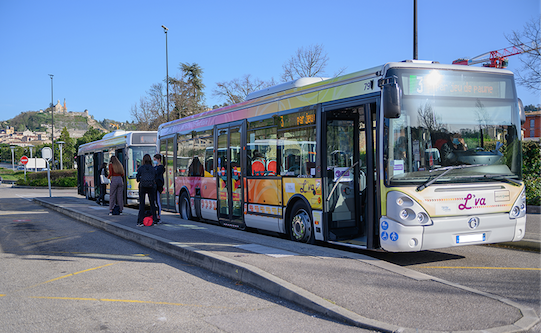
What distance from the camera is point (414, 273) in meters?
6.39

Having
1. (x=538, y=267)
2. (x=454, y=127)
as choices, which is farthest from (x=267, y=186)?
(x=538, y=267)

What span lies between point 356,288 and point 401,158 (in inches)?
90.0

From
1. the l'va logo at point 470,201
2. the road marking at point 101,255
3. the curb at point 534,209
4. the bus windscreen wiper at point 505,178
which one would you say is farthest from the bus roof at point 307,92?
the curb at point 534,209

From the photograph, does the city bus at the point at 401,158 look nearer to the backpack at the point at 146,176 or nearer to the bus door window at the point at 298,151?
the bus door window at the point at 298,151

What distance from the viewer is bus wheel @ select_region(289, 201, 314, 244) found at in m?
9.11

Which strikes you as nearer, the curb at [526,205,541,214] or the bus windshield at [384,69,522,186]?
the bus windshield at [384,69,522,186]

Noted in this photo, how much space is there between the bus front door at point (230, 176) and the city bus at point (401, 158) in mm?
1658

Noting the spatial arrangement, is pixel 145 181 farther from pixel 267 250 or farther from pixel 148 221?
pixel 267 250

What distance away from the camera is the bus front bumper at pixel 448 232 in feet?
22.5

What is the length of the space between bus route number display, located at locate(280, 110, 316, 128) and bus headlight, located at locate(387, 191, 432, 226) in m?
2.69

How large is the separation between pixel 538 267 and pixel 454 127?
2505mm

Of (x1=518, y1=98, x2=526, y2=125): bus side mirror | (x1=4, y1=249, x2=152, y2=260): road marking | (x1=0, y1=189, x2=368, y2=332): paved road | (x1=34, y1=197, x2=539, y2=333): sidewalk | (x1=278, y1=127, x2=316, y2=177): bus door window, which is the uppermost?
(x1=518, y1=98, x2=526, y2=125): bus side mirror

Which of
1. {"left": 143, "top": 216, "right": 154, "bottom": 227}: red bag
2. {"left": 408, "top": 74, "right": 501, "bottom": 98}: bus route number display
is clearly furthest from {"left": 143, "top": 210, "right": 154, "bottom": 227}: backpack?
{"left": 408, "top": 74, "right": 501, "bottom": 98}: bus route number display

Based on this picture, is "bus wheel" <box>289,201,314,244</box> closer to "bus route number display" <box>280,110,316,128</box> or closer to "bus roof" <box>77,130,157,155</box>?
"bus route number display" <box>280,110,316,128</box>
